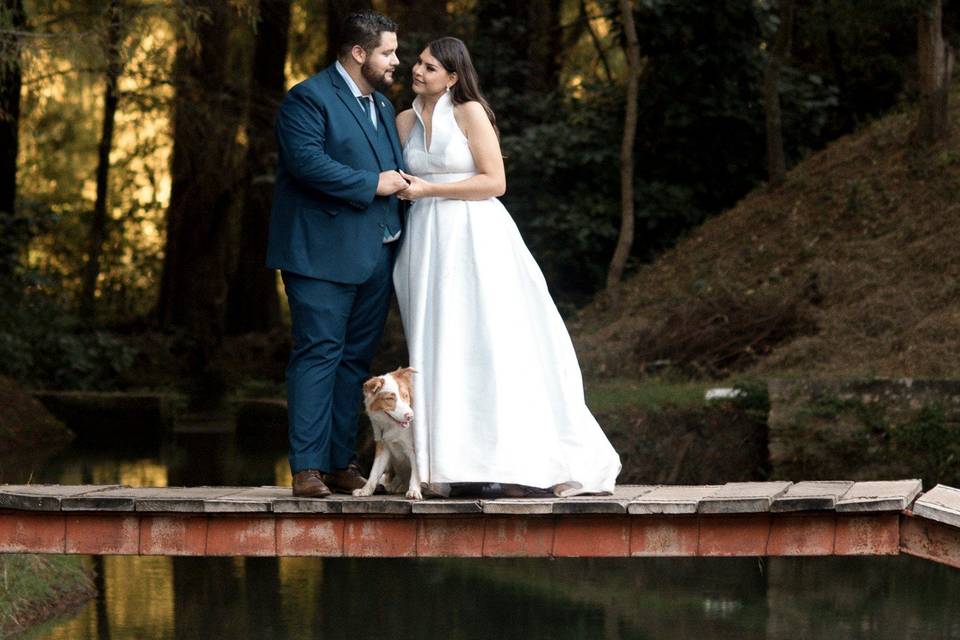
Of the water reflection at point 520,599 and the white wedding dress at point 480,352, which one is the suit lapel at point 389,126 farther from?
the water reflection at point 520,599

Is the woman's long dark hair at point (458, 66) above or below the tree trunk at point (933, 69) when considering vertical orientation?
below

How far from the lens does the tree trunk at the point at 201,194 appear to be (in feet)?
61.3

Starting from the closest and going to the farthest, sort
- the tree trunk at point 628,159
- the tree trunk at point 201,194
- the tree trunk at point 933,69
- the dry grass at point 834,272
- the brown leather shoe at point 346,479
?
the brown leather shoe at point 346,479
the dry grass at point 834,272
the tree trunk at point 933,69
the tree trunk at point 628,159
the tree trunk at point 201,194

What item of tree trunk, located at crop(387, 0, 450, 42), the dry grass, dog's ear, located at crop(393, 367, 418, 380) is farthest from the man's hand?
tree trunk, located at crop(387, 0, 450, 42)

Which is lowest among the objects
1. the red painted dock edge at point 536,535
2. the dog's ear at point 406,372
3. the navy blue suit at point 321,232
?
the red painted dock edge at point 536,535

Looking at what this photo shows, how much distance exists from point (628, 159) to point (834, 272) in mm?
2905

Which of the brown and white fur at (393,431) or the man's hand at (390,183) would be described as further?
the man's hand at (390,183)

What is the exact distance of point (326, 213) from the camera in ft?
19.1

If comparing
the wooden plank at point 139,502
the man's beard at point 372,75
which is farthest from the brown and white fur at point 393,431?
the man's beard at point 372,75

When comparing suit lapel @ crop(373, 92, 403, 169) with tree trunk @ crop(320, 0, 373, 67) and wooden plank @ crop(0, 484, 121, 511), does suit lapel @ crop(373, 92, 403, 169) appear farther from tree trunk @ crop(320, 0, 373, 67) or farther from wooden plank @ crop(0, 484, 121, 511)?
tree trunk @ crop(320, 0, 373, 67)

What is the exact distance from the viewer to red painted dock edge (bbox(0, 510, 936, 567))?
5.72m

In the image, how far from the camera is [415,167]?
236 inches

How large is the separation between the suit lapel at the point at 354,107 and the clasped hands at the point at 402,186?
129 mm

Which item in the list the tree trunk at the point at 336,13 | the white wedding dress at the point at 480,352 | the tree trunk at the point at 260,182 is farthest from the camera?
the tree trunk at the point at 260,182
